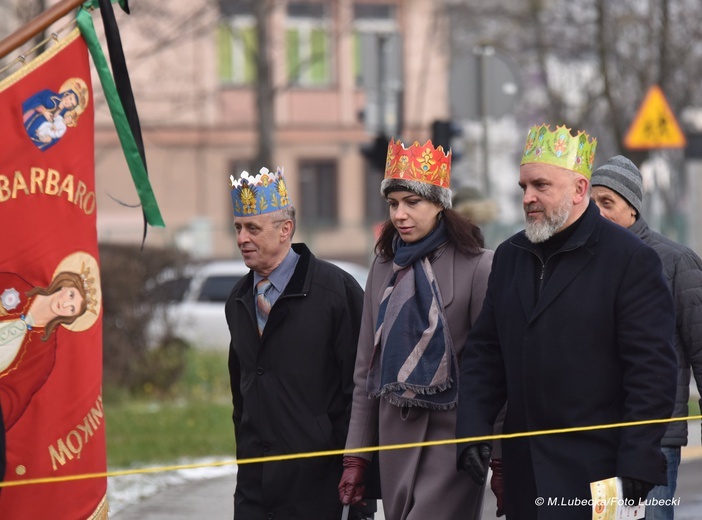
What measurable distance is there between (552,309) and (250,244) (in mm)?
1379

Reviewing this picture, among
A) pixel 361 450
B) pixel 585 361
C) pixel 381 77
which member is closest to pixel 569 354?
pixel 585 361

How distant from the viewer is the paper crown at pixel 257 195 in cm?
566

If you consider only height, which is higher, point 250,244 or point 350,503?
point 250,244

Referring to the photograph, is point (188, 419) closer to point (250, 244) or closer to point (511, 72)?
point (511, 72)

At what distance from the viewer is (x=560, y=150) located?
4.99 m

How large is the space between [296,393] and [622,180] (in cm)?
170

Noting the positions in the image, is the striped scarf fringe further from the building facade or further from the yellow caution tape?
the building facade

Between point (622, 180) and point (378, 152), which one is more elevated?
point (378, 152)

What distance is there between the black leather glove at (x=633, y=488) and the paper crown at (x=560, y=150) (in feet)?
3.59

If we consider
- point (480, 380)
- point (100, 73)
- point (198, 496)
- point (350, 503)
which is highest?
point (100, 73)

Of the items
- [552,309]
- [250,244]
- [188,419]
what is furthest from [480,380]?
[188,419]

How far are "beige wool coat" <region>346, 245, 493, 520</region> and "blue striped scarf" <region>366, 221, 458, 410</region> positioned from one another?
0.06 metres

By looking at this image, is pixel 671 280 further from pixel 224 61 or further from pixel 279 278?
pixel 224 61

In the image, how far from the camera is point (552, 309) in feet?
15.9
